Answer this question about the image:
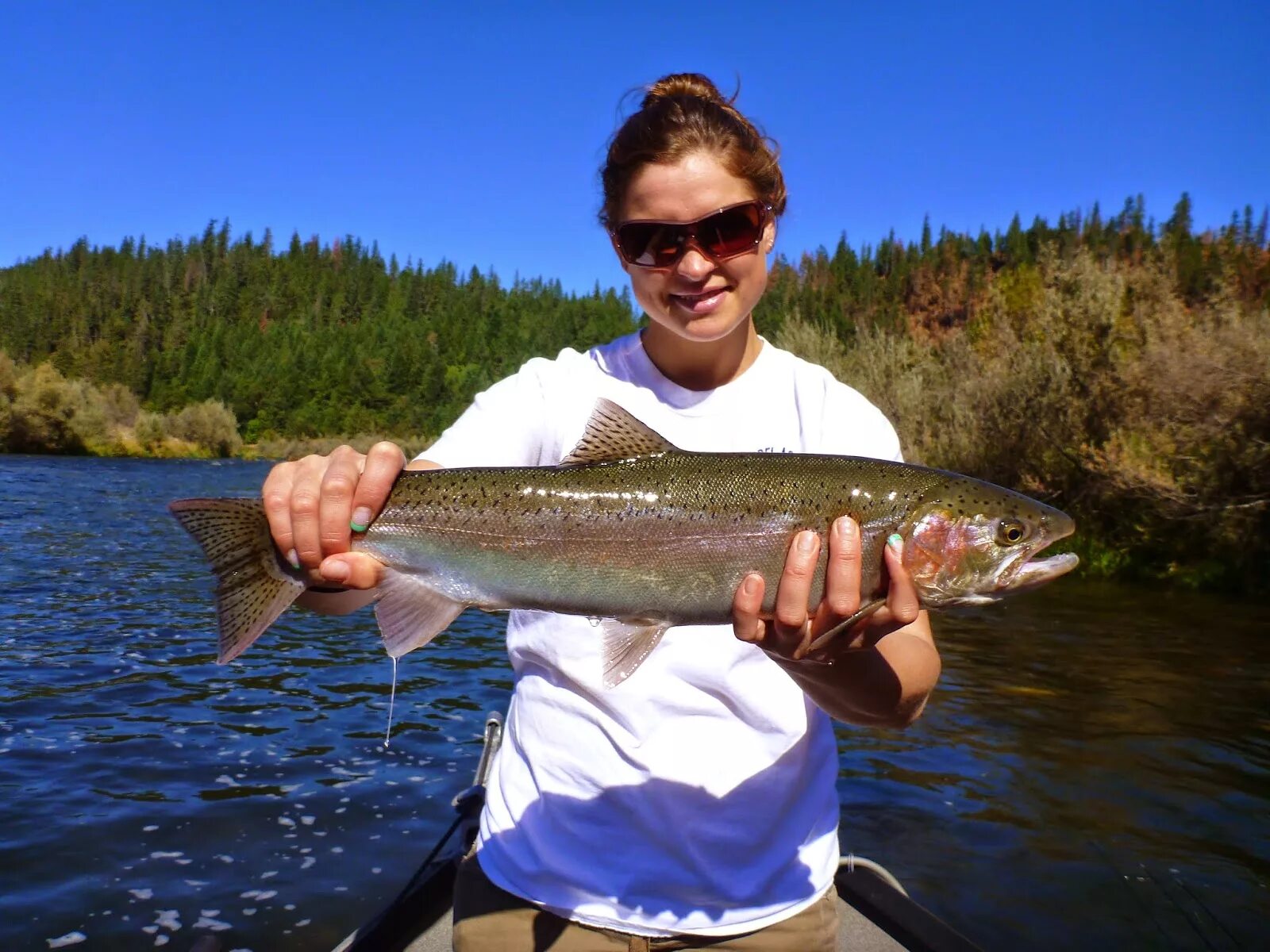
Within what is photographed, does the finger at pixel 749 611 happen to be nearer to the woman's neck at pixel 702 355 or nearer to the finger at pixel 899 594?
the finger at pixel 899 594

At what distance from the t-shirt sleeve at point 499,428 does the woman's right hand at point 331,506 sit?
8.4 inches

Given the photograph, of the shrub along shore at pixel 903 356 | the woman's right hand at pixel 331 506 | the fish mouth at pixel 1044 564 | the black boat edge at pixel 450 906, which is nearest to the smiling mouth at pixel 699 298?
the woman's right hand at pixel 331 506

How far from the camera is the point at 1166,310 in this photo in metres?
25.4

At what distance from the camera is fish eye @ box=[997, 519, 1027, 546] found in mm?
3434

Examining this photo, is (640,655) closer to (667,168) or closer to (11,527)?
(667,168)

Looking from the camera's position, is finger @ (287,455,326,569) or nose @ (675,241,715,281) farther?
nose @ (675,241,715,281)

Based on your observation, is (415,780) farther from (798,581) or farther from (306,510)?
(798,581)

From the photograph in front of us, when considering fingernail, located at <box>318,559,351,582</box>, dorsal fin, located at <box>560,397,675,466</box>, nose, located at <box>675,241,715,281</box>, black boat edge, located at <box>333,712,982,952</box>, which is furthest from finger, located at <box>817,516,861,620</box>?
black boat edge, located at <box>333,712,982,952</box>

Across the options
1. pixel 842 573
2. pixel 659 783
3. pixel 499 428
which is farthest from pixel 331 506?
pixel 842 573

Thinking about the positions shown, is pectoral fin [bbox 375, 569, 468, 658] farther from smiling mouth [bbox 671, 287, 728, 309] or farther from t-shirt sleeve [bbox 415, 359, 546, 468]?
smiling mouth [bbox 671, 287, 728, 309]

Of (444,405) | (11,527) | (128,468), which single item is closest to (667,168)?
(11,527)

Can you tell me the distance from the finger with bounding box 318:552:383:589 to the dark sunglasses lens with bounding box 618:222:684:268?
4.43ft

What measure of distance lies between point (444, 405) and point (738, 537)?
424 ft

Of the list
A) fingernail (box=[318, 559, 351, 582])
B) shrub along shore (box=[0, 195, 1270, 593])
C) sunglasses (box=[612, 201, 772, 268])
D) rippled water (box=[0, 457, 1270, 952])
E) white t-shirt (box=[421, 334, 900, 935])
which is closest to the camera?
white t-shirt (box=[421, 334, 900, 935])
